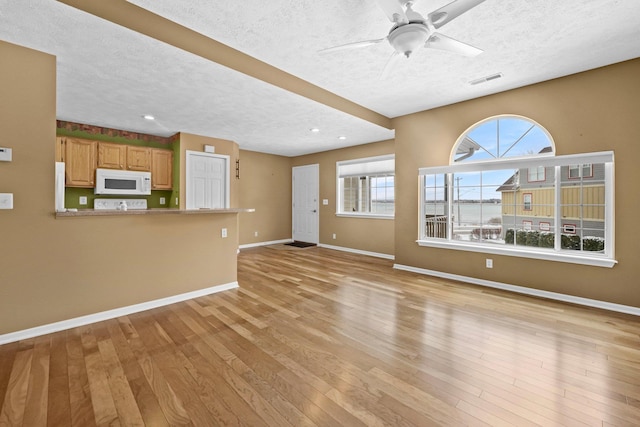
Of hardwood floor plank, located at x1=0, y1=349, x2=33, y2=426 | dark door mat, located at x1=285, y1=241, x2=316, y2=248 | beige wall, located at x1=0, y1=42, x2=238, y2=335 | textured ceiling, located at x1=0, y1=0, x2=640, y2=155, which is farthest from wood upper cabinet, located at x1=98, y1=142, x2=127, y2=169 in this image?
dark door mat, located at x1=285, y1=241, x2=316, y2=248

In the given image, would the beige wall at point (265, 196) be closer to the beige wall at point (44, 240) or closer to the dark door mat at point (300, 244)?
the dark door mat at point (300, 244)

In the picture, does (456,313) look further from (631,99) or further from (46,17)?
(46,17)

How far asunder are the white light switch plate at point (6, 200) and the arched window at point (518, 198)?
190 inches

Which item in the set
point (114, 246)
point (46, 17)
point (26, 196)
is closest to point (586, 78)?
point (46, 17)

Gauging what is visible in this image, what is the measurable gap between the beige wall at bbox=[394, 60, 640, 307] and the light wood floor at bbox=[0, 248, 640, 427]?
0.36 meters

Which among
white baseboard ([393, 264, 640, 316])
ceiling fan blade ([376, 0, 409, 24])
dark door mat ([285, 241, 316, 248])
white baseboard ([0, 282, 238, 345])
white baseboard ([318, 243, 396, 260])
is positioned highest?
ceiling fan blade ([376, 0, 409, 24])

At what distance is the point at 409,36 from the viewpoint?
2002 mm

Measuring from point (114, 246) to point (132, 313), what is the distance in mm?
→ 739

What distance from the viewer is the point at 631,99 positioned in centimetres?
288

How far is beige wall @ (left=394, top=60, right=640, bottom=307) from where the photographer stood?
9.50ft

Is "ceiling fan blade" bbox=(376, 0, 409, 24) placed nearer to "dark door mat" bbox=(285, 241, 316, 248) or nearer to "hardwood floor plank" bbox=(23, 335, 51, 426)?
"hardwood floor plank" bbox=(23, 335, 51, 426)

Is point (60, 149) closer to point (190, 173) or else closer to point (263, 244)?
point (190, 173)

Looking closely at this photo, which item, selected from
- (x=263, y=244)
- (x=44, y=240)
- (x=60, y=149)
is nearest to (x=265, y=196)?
(x=263, y=244)

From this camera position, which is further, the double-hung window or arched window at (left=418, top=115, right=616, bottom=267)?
the double-hung window
